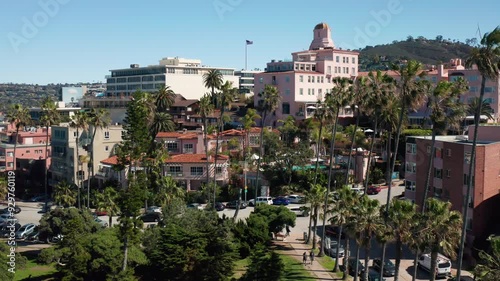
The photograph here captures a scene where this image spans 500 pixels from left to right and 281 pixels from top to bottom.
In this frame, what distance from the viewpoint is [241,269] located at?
50.7 m

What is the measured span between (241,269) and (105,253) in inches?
481

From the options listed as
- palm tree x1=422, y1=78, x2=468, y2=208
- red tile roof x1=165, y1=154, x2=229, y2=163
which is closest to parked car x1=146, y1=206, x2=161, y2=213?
red tile roof x1=165, y1=154, x2=229, y2=163

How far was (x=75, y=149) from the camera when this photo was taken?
89938 mm

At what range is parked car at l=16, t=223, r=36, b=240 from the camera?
64.9 meters

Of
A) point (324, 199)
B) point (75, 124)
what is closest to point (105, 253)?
point (324, 199)

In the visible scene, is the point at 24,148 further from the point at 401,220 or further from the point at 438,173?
the point at 401,220

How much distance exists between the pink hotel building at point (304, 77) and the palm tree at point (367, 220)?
6505cm

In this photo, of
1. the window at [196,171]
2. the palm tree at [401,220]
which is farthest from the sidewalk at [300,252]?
the window at [196,171]

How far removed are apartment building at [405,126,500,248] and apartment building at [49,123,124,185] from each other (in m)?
52.6

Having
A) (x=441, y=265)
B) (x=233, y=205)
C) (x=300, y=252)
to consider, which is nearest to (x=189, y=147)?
(x=233, y=205)

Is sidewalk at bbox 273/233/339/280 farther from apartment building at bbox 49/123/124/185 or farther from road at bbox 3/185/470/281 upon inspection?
apartment building at bbox 49/123/124/185

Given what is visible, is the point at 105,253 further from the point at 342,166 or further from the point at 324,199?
the point at 342,166

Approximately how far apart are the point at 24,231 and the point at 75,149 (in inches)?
1033

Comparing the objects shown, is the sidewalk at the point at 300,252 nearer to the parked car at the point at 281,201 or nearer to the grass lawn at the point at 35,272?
the parked car at the point at 281,201
